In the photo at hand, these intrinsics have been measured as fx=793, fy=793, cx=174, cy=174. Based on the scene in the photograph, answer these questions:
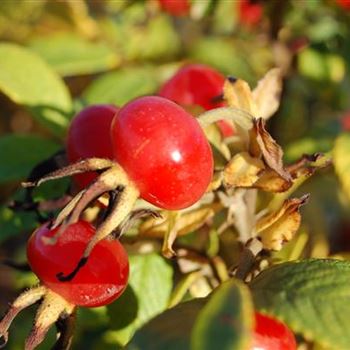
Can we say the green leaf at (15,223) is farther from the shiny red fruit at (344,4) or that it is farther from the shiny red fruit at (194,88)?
the shiny red fruit at (344,4)

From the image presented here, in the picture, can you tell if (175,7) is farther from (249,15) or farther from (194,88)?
(194,88)

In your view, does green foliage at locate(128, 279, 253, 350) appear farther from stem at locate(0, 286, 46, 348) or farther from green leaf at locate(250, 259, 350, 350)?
stem at locate(0, 286, 46, 348)

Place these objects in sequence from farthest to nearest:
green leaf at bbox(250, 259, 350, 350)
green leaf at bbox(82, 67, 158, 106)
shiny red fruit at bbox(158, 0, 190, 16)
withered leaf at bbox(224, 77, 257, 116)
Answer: shiny red fruit at bbox(158, 0, 190, 16) → green leaf at bbox(82, 67, 158, 106) → withered leaf at bbox(224, 77, 257, 116) → green leaf at bbox(250, 259, 350, 350)

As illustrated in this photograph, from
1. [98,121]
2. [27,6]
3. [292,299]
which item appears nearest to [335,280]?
[292,299]

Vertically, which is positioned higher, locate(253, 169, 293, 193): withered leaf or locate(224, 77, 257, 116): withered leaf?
locate(224, 77, 257, 116): withered leaf

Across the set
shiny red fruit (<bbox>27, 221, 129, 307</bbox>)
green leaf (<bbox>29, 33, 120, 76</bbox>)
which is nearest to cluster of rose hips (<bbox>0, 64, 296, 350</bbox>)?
shiny red fruit (<bbox>27, 221, 129, 307</bbox>)

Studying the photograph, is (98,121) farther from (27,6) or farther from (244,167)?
(27,6)

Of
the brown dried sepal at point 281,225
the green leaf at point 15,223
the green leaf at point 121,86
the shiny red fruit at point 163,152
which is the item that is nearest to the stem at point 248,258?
the brown dried sepal at point 281,225
